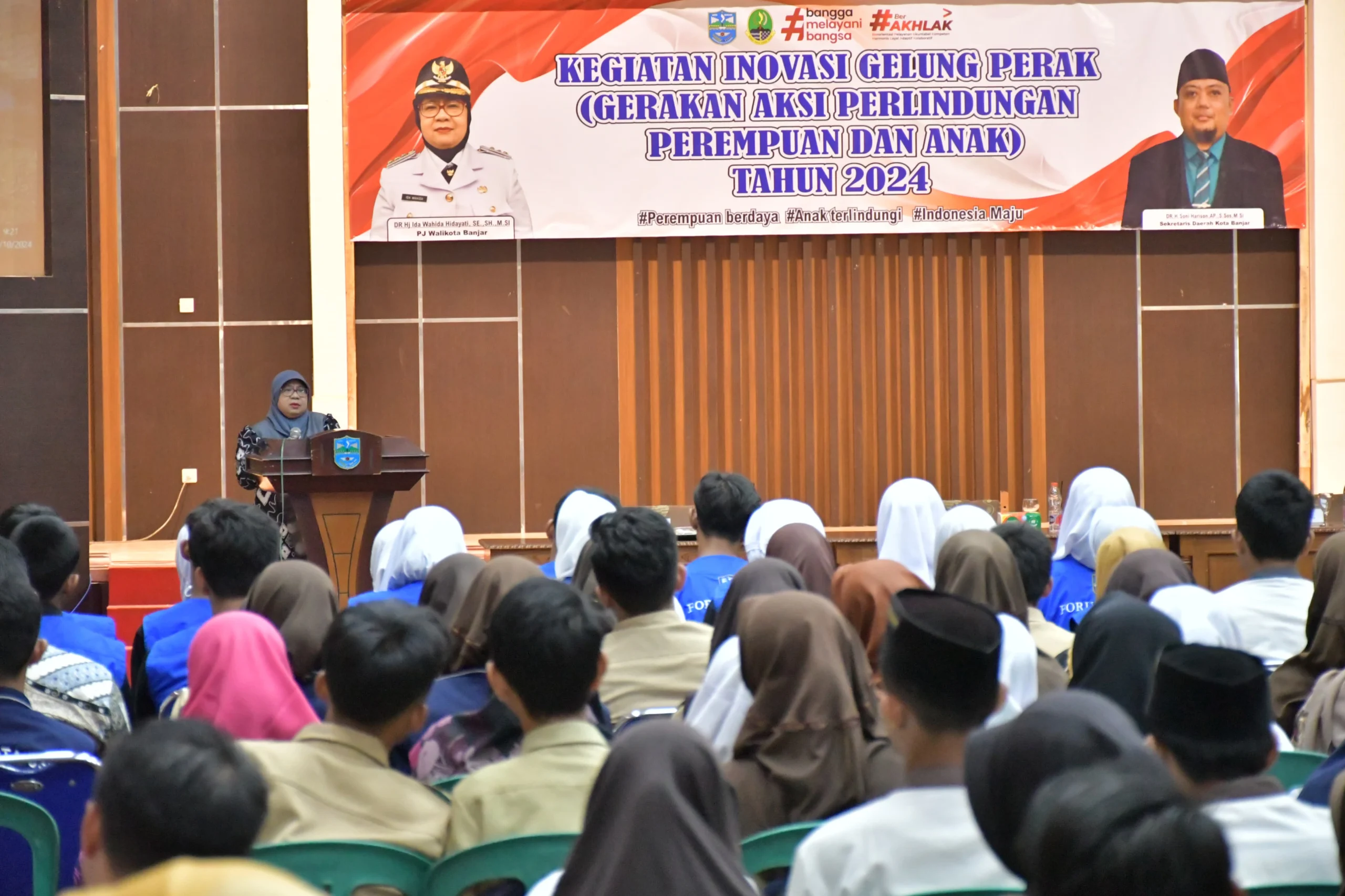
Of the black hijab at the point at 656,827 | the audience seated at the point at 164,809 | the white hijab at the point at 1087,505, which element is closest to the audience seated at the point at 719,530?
the white hijab at the point at 1087,505

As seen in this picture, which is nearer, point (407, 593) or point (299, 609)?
point (299, 609)

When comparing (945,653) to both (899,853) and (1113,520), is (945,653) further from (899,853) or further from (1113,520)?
(1113,520)

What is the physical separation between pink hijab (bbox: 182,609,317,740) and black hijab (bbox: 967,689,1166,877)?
1.35 metres

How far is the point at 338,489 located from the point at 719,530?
193 centimetres

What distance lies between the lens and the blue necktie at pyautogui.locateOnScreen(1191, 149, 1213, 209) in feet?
27.7

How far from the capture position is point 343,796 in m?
2.07

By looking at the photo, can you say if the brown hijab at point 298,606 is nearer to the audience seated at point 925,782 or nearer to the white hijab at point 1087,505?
the audience seated at point 925,782

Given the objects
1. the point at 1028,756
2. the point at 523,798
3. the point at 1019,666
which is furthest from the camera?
the point at 1019,666

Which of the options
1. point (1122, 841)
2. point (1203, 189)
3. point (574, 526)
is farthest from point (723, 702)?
point (1203, 189)

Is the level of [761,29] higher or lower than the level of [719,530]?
higher

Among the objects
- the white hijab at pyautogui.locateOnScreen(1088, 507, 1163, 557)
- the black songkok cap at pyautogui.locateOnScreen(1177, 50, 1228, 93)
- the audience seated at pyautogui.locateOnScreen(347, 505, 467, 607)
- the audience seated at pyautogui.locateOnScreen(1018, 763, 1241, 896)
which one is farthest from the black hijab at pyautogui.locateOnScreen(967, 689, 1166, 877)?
the black songkok cap at pyautogui.locateOnScreen(1177, 50, 1228, 93)

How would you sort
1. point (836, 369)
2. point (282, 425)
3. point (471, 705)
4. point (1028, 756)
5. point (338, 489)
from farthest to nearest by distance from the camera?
point (836, 369)
point (282, 425)
point (338, 489)
point (471, 705)
point (1028, 756)

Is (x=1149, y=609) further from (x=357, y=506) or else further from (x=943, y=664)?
(x=357, y=506)

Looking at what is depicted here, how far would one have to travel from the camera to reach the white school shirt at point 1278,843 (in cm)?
Result: 177
